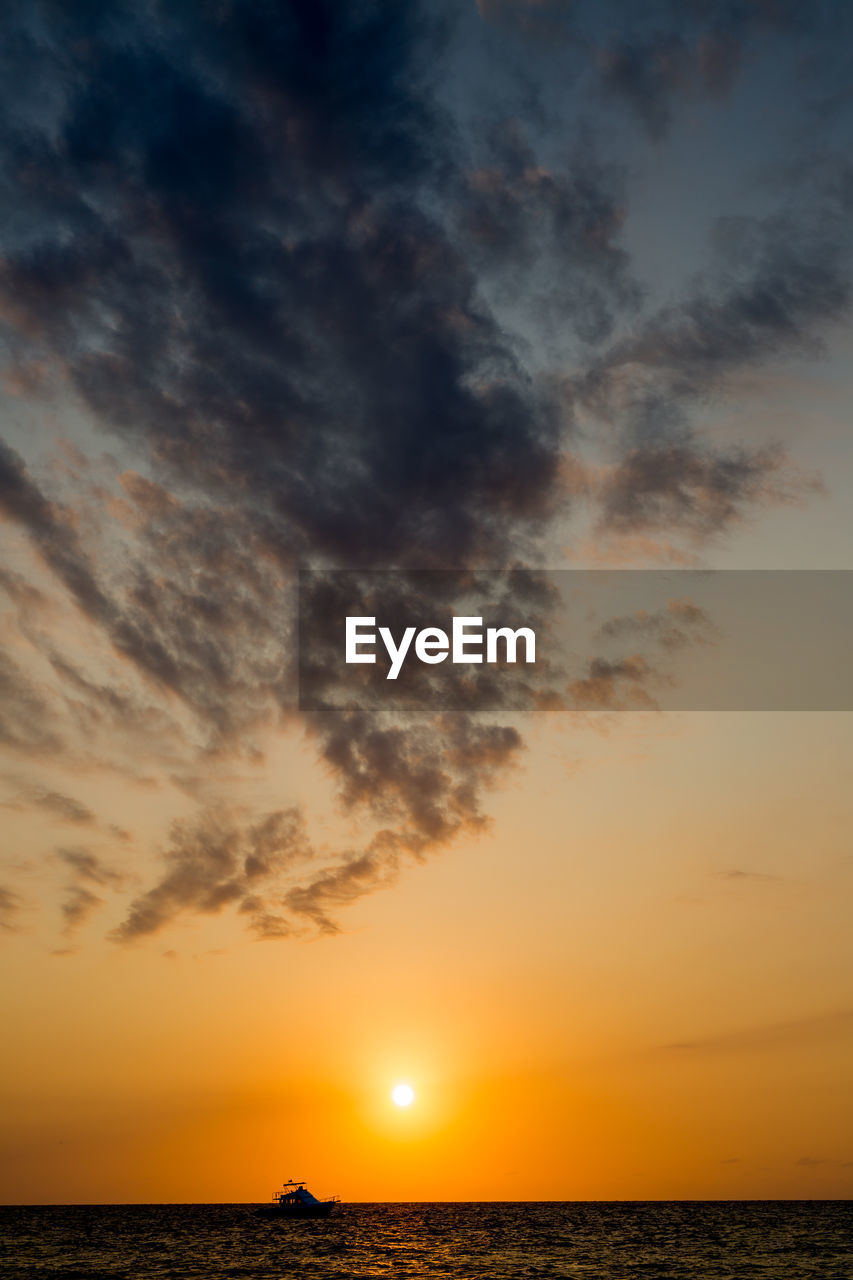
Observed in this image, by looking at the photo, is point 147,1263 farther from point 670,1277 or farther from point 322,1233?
point 322,1233

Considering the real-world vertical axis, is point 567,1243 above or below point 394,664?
below

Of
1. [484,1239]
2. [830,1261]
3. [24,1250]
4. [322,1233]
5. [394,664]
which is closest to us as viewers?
[394,664]

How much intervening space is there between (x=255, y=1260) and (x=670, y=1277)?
56.9 m

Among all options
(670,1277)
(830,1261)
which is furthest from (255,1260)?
(830,1261)

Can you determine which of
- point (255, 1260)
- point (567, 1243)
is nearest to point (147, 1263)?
point (255, 1260)

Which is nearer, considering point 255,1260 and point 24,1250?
point 255,1260

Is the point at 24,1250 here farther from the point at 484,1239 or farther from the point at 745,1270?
the point at 745,1270

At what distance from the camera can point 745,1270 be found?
10688cm

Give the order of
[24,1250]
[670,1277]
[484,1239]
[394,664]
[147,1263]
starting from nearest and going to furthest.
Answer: [394,664], [670,1277], [147,1263], [24,1250], [484,1239]

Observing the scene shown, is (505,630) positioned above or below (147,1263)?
above

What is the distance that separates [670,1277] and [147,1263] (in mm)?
65327

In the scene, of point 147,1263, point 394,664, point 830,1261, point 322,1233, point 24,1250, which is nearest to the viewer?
point 394,664

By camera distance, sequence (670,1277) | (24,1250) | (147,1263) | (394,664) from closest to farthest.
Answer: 1. (394,664)
2. (670,1277)
3. (147,1263)
4. (24,1250)

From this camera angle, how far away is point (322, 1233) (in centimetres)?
19525
